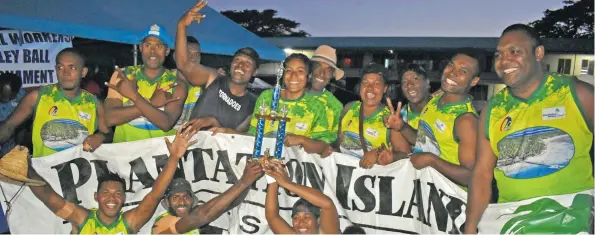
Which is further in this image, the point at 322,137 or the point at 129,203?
the point at 129,203

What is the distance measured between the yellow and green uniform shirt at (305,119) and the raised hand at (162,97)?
2.50 feet

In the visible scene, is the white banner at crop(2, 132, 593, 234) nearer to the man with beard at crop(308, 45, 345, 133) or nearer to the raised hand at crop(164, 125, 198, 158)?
the raised hand at crop(164, 125, 198, 158)

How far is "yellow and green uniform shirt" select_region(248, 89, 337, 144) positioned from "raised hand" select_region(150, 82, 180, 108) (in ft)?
2.50

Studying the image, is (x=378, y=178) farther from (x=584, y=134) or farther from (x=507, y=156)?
(x=584, y=134)

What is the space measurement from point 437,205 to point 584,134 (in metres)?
1.30

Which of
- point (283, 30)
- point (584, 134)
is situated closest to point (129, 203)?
point (584, 134)

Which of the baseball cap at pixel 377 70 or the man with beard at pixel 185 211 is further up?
the baseball cap at pixel 377 70

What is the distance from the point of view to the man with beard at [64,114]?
4.92m

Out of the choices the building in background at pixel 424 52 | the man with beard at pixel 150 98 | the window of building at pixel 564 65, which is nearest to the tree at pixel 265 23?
the building in background at pixel 424 52

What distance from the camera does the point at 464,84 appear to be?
4.22 meters

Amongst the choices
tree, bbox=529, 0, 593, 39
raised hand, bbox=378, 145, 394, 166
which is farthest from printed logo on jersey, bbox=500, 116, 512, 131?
tree, bbox=529, 0, 593, 39

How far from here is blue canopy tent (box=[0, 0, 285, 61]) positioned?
7.40 m

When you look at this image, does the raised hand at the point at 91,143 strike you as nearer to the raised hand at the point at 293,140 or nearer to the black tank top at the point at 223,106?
the black tank top at the point at 223,106

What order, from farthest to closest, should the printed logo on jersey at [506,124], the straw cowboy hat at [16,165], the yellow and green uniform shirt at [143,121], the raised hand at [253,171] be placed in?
the yellow and green uniform shirt at [143,121]
the straw cowboy hat at [16,165]
the raised hand at [253,171]
the printed logo on jersey at [506,124]
